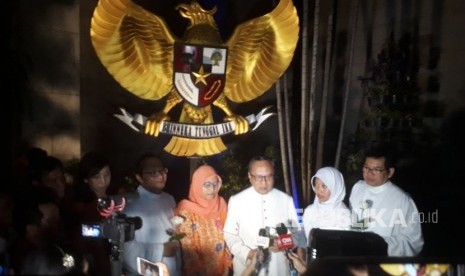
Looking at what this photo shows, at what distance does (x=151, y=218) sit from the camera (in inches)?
201

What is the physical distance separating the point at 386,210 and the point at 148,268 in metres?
2.26

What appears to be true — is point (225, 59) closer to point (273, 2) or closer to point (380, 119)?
point (273, 2)

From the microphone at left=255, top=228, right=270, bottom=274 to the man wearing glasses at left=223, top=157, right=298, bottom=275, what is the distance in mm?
21

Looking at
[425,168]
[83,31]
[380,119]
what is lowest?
[425,168]

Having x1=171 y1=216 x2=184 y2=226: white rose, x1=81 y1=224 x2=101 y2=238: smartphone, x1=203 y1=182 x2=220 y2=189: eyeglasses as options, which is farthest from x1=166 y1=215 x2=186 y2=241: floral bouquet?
x1=81 y1=224 x2=101 y2=238: smartphone

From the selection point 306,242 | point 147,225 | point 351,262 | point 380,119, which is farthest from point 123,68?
point 351,262

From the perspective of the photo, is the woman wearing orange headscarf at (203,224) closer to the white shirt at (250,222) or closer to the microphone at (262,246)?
the white shirt at (250,222)

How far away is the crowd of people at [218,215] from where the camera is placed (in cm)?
504

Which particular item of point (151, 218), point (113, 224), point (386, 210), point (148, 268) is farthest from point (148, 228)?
point (386, 210)

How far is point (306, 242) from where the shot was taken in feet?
18.0

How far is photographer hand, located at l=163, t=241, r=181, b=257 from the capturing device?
5.19 meters

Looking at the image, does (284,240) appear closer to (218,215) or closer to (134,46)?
(218,215)

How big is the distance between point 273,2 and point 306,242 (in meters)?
3.31

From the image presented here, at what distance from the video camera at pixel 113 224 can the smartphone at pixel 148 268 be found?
0.82 feet
